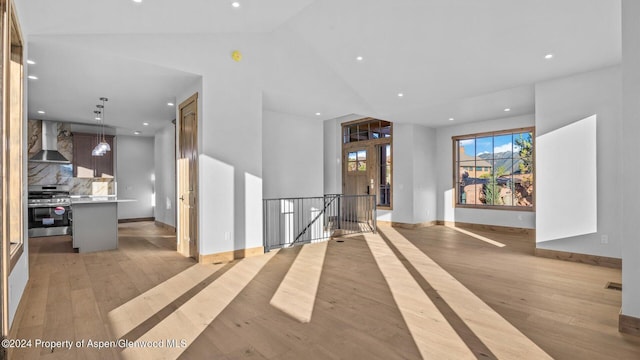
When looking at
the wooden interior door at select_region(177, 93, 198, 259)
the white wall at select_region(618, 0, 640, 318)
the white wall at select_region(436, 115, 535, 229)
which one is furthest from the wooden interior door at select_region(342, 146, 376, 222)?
the white wall at select_region(618, 0, 640, 318)

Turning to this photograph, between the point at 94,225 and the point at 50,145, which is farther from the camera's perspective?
the point at 50,145

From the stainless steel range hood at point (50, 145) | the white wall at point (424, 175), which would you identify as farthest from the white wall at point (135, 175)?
the white wall at point (424, 175)

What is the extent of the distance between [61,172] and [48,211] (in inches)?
40.9

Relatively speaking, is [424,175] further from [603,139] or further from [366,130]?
[603,139]

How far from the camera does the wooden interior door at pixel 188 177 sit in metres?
4.92

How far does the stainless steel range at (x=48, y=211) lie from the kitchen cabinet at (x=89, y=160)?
0.61m

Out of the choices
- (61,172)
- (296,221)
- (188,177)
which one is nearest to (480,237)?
(296,221)

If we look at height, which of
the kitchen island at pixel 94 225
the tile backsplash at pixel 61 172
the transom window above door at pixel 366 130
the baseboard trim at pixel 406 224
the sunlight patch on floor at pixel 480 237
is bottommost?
the sunlight patch on floor at pixel 480 237

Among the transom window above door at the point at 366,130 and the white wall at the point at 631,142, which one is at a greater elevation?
the transom window above door at the point at 366,130

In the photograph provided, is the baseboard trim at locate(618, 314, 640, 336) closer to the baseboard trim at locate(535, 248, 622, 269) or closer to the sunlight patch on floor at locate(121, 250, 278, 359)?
the baseboard trim at locate(535, 248, 622, 269)

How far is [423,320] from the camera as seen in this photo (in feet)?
8.91

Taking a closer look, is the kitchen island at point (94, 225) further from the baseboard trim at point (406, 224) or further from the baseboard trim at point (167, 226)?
the baseboard trim at point (406, 224)

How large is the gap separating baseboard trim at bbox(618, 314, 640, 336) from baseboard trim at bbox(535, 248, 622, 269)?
2.61 metres

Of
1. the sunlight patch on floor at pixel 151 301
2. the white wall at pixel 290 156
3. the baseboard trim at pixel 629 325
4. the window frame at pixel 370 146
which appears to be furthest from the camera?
the window frame at pixel 370 146
